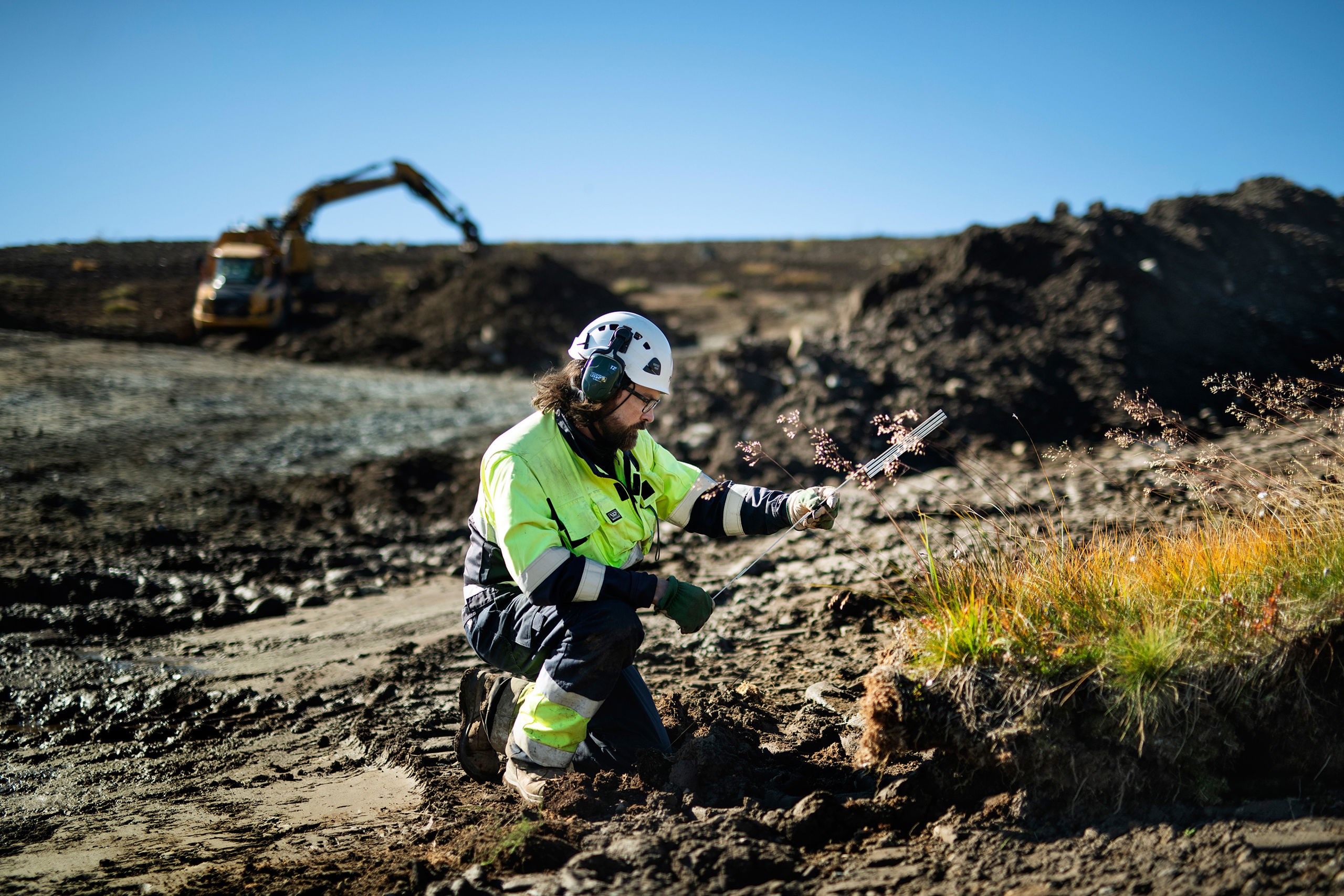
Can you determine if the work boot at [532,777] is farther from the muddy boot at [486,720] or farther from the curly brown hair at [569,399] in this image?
the curly brown hair at [569,399]

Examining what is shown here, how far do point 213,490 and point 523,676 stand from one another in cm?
831

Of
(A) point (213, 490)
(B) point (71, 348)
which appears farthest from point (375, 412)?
(B) point (71, 348)

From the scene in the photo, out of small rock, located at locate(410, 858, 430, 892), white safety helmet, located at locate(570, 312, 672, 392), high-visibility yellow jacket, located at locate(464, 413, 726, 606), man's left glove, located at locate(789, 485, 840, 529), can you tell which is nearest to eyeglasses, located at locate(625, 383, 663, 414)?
white safety helmet, located at locate(570, 312, 672, 392)

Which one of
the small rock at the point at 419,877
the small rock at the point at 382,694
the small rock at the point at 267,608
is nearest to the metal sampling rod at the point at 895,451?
the small rock at the point at 419,877

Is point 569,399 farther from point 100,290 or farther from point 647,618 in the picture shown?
point 100,290

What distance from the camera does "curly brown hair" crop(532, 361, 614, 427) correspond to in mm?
3832

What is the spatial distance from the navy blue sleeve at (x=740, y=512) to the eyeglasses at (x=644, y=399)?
1.79 ft

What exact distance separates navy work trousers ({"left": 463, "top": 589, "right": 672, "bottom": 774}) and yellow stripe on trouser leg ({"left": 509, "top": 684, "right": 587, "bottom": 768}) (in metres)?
0.12

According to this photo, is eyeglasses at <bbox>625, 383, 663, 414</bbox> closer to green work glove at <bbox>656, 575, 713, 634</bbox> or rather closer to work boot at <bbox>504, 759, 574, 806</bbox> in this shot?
green work glove at <bbox>656, 575, 713, 634</bbox>

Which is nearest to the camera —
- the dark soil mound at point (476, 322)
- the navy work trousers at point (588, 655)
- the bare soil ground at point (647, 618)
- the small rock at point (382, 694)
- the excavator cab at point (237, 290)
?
the bare soil ground at point (647, 618)

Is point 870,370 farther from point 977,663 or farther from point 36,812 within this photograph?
point 36,812

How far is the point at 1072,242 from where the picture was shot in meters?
14.1

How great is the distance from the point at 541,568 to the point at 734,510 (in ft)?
3.61

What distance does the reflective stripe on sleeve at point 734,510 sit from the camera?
416 cm
